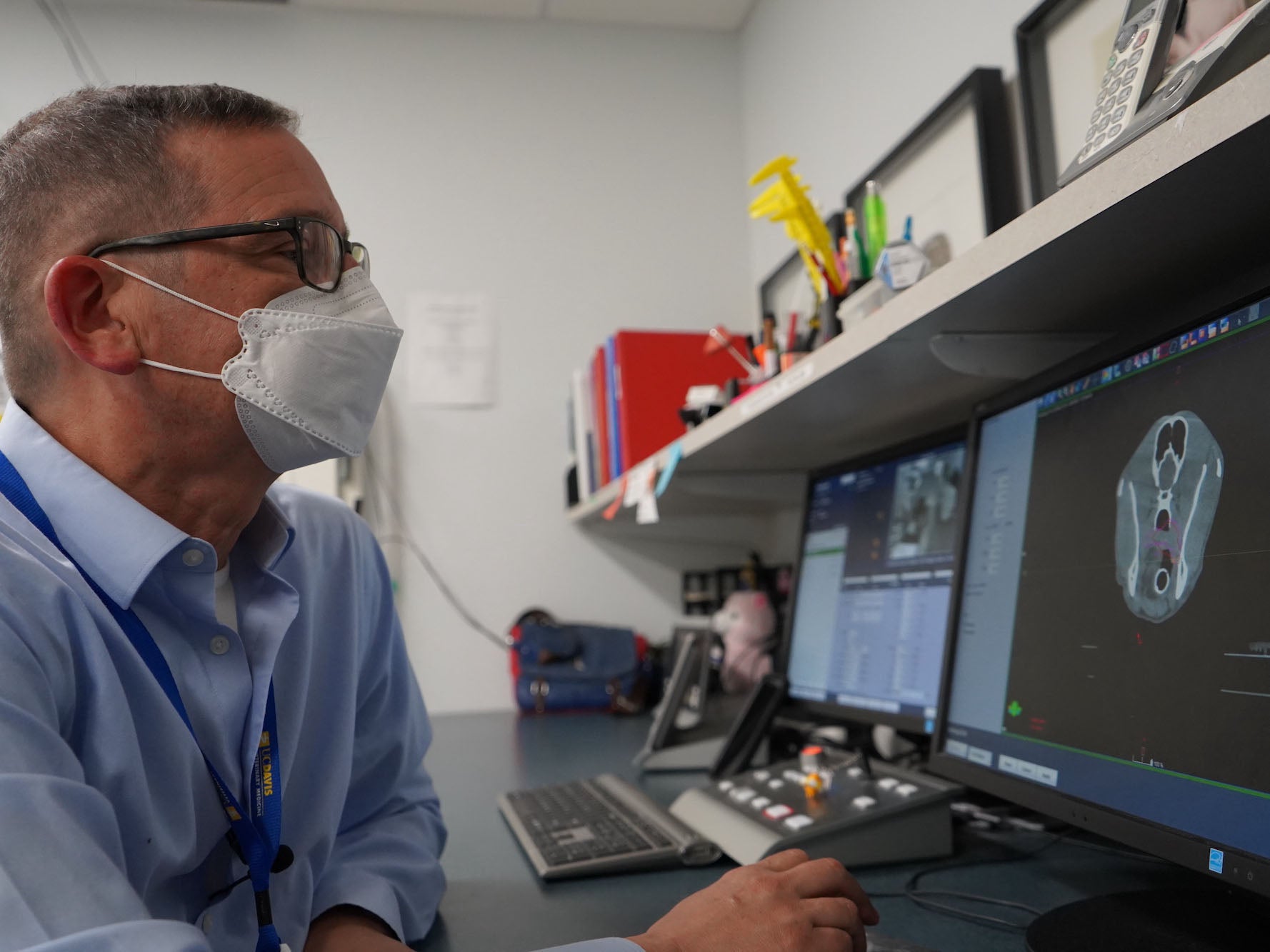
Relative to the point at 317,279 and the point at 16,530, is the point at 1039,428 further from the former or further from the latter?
the point at 16,530

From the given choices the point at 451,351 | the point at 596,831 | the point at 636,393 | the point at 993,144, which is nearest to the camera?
the point at 596,831

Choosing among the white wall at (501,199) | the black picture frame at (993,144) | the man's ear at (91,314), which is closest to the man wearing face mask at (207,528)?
the man's ear at (91,314)

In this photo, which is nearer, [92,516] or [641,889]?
[92,516]

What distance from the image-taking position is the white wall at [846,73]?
4.91 feet

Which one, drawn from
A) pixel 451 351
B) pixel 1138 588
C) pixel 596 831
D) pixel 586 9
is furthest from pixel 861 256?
pixel 586 9

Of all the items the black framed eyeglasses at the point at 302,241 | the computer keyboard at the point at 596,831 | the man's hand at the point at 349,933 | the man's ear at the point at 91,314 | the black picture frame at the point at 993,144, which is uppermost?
the black picture frame at the point at 993,144

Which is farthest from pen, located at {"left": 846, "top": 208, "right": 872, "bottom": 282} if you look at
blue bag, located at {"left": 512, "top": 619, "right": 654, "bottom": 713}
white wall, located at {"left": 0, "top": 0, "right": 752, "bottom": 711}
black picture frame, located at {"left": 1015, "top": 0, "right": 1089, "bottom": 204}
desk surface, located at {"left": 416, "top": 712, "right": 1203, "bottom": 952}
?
white wall, located at {"left": 0, "top": 0, "right": 752, "bottom": 711}

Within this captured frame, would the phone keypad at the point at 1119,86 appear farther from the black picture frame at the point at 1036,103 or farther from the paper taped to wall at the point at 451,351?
the paper taped to wall at the point at 451,351

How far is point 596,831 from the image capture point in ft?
3.40

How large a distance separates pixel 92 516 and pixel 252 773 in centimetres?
23

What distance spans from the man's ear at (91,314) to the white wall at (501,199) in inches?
62.0

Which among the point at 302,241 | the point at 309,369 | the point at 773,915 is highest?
the point at 302,241

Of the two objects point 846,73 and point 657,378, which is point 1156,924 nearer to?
point 657,378

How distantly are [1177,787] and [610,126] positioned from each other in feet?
7.45
